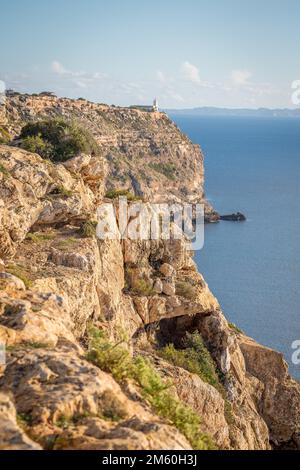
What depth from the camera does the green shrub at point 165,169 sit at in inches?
3858

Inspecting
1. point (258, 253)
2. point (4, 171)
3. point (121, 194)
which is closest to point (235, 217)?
point (258, 253)

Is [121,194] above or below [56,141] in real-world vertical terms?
below

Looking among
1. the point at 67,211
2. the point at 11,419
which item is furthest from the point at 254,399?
the point at 11,419

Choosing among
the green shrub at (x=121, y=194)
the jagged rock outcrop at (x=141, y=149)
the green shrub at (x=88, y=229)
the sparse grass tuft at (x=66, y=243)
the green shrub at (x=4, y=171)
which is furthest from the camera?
the jagged rock outcrop at (x=141, y=149)

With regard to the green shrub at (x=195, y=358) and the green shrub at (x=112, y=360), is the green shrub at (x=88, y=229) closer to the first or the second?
the green shrub at (x=195, y=358)

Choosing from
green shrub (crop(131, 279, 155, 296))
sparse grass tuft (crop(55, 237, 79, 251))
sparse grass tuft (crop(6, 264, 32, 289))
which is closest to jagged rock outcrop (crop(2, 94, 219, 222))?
green shrub (crop(131, 279, 155, 296))

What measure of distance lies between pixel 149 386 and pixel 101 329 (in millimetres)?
4991

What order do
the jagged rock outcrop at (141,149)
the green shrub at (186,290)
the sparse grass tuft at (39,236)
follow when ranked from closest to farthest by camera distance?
1. the sparse grass tuft at (39,236)
2. the green shrub at (186,290)
3. the jagged rock outcrop at (141,149)

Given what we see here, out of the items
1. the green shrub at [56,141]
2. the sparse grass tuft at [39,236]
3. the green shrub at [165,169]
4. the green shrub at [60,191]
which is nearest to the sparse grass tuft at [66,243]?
the sparse grass tuft at [39,236]

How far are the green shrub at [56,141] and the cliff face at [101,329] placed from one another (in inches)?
23.8

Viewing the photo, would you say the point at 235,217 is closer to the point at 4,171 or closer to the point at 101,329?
the point at 4,171

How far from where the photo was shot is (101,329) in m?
13.5

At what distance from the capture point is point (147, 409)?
25.5ft

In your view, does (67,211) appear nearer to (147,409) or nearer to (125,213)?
(125,213)
